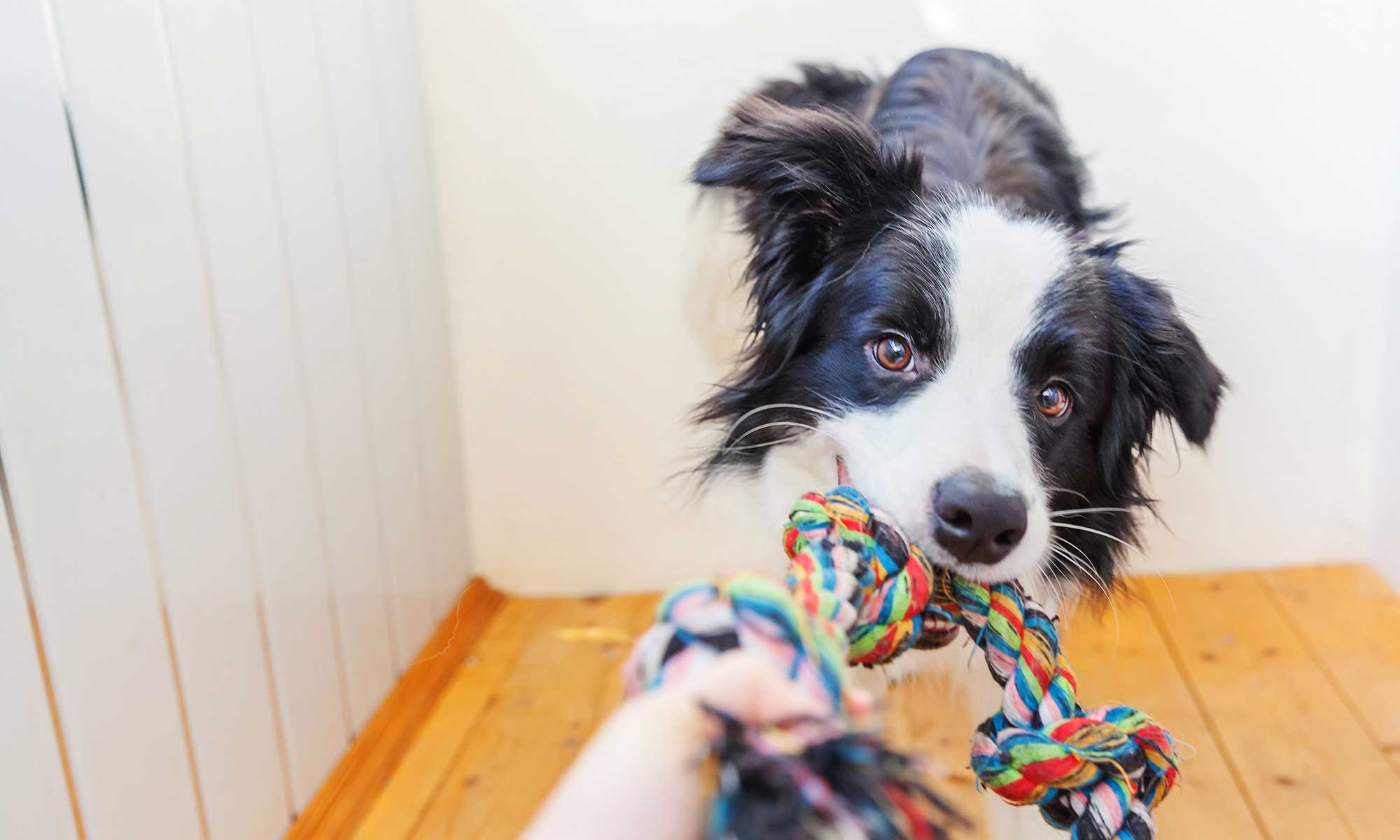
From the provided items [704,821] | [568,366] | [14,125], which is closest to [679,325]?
[568,366]

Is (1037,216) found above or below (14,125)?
below

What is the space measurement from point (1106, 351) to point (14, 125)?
3.38ft

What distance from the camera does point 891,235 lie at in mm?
1041

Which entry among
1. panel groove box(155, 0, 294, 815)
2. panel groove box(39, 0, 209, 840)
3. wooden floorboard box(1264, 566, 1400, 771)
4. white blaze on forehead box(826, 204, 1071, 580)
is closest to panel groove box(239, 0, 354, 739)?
panel groove box(155, 0, 294, 815)

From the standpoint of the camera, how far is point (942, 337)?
95 cm

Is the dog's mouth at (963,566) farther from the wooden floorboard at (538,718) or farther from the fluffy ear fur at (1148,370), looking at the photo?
the wooden floorboard at (538,718)

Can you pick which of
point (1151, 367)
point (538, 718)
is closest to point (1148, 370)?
point (1151, 367)

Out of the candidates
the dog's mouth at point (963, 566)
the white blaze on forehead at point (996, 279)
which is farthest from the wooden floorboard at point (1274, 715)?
the white blaze on forehead at point (996, 279)

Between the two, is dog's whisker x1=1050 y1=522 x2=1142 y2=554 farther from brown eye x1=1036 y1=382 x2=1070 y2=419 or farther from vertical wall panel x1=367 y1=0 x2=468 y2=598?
vertical wall panel x1=367 y1=0 x2=468 y2=598

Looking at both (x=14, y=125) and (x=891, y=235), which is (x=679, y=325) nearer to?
(x=891, y=235)

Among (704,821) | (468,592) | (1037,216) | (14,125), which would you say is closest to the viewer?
(704,821)

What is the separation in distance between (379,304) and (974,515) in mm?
983

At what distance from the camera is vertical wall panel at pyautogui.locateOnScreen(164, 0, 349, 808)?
999mm

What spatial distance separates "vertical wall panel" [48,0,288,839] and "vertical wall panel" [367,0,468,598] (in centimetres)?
50
